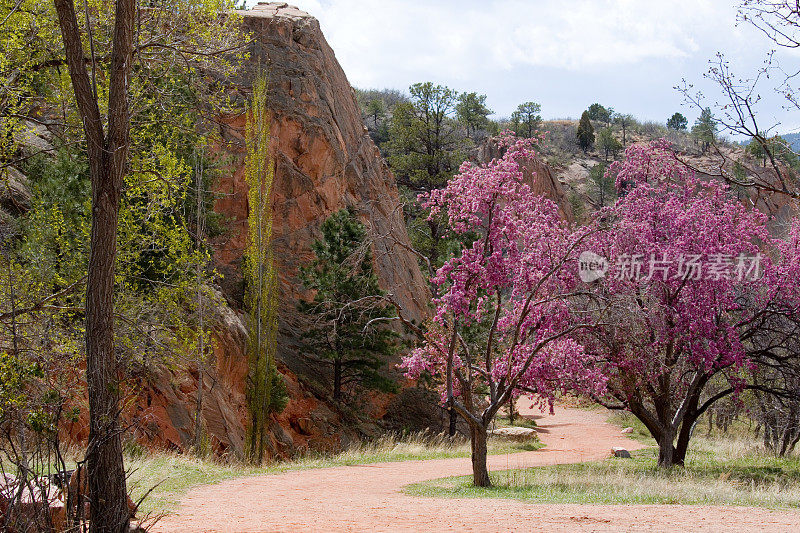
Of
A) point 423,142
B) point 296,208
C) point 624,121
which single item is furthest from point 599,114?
point 296,208

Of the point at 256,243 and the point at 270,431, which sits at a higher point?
the point at 256,243

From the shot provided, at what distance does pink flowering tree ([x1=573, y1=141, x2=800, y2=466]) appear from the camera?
1357cm

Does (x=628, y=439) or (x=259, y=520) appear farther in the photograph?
(x=628, y=439)

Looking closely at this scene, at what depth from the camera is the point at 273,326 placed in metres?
20.6

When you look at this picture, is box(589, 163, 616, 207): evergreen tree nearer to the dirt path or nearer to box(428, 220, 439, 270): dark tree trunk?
box(428, 220, 439, 270): dark tree trunk

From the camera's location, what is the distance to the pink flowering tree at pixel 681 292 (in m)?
13.6

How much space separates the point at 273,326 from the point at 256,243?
2635 millimetres

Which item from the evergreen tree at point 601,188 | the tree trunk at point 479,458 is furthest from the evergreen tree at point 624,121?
the tree trunk at point 479,458

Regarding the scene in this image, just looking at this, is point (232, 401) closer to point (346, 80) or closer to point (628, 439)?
point (628, 439)

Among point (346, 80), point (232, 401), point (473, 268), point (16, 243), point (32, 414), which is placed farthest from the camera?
point (346, 80)

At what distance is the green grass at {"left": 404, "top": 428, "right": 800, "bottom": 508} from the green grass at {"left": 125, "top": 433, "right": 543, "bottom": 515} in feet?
13.0

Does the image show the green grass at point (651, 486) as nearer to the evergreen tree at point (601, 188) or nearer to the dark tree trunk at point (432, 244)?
the dark tree trunk at point (432, 244)

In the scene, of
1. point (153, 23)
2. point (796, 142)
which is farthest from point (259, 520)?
point (796, 142)

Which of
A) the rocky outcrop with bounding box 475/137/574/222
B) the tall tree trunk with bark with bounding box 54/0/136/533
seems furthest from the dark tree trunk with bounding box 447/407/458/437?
the rocky outcrop with bounding box 475/137/574/222
